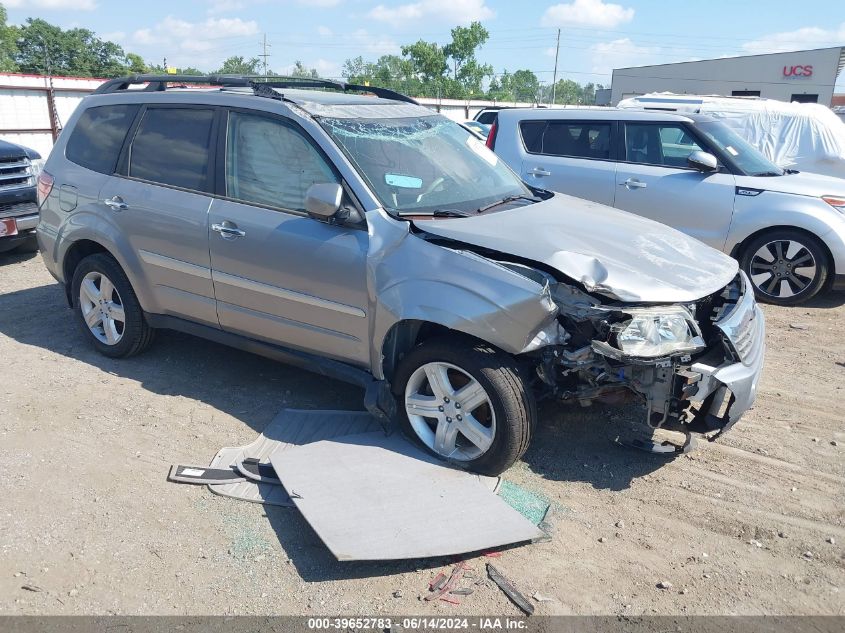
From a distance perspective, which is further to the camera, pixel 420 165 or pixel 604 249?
pixel 420 165

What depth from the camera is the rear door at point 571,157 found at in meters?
7.94

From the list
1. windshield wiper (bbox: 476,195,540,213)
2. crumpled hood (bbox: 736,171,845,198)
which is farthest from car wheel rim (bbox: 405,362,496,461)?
crumpled hood (bbox: 736,171,845,198)

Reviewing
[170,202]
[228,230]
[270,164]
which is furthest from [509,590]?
[170,202]

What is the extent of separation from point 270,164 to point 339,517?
2.24 metres

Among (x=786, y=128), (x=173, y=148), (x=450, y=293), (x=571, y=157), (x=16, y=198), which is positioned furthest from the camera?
(x=786, y=128)

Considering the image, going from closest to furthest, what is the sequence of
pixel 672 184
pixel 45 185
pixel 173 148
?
pixel 173 148, pixel 45 185, pixel 672 184

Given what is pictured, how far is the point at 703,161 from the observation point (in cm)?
724

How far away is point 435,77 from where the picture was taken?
69750 mm

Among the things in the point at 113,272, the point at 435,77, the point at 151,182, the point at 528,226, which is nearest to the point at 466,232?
the point at 528,226

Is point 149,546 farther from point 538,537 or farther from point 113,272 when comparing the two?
point 113,272

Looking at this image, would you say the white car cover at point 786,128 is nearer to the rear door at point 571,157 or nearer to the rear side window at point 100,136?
the rear door at point 571,157

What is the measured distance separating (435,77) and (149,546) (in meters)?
71.0

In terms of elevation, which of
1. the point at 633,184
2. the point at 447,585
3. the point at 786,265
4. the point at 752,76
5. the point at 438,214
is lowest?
the point at 447,585

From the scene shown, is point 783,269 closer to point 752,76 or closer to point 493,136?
point 493,136
